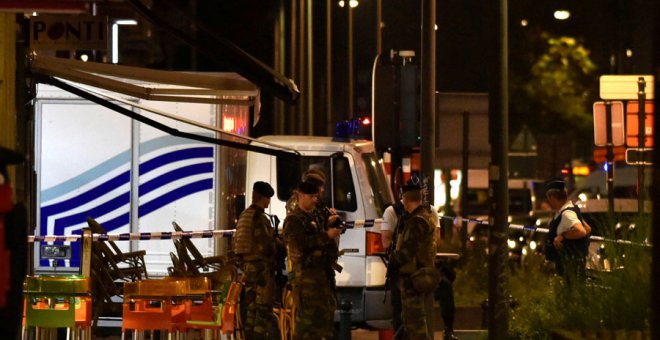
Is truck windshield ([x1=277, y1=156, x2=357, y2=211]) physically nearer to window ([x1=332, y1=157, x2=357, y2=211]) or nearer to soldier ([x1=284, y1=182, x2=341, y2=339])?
window ([x1=332, y1=157, x2=357, y2=211])

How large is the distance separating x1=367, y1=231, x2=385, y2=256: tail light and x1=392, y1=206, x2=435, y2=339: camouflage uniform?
2.44m

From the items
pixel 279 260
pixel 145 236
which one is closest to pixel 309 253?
pixel 279 260

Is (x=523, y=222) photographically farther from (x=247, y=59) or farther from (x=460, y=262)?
(x=247, y=59)

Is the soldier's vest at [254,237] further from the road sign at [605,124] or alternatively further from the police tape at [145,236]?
the road sign at [605,124]

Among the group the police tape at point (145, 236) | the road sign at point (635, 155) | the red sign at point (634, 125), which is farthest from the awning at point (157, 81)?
the red sign at point (634, 125)

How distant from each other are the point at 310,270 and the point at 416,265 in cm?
102

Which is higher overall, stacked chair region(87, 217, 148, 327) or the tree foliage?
the tree foliage

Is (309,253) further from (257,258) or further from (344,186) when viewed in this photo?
(344,186)

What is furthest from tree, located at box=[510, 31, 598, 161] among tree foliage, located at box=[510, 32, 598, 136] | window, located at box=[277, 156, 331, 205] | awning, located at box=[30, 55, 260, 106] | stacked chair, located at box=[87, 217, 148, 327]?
awning, located at box=[30, 55, 260, 106]

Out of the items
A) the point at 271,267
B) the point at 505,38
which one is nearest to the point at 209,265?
the point at 271,267

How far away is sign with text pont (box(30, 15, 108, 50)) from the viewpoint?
12.7 m

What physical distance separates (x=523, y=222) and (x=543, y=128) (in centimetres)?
2959

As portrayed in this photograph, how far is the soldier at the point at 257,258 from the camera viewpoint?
43.8ft

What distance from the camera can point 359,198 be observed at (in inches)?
632
